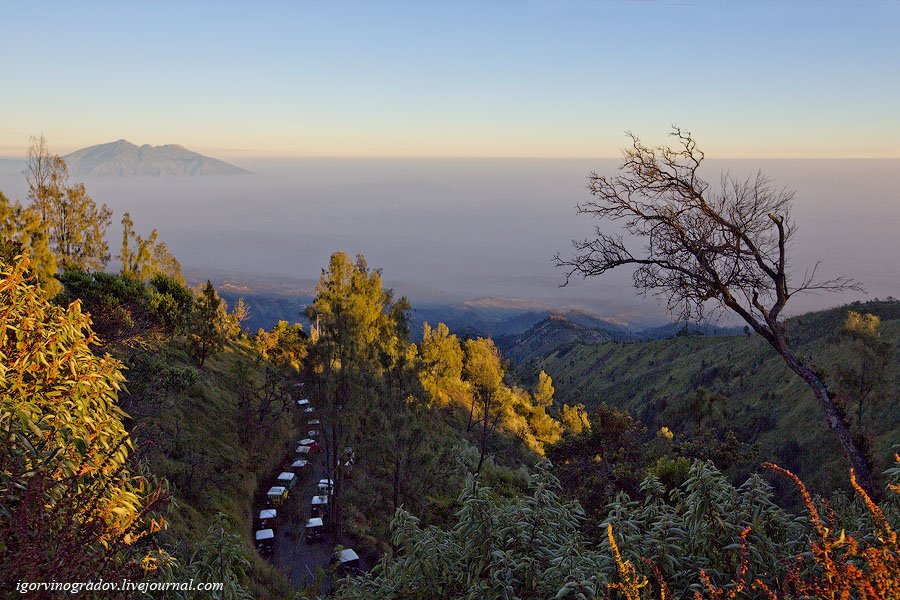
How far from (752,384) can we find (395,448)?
58687 millimetres

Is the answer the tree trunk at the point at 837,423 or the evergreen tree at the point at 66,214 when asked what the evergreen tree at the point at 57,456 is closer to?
the tree trunk at the point at 837,423

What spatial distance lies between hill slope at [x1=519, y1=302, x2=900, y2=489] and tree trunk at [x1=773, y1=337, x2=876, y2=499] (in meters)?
9.43

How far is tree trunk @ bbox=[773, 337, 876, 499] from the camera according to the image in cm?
705

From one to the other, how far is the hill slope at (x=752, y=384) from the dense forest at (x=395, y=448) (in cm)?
59

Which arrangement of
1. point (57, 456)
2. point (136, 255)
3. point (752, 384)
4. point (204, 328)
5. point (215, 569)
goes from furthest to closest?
1. point (752, 384)
2. point (136, 255)
3. point (204, 328)
4. point (215, 569)
5. point (57, 456)

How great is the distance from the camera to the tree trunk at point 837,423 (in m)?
7.05

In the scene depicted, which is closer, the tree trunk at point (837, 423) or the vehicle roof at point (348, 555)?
the tree trunk at point (837, 423)

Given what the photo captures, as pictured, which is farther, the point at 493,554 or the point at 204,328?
the point at 204,328

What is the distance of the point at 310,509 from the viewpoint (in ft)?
73.7

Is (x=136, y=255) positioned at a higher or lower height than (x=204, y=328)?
higher

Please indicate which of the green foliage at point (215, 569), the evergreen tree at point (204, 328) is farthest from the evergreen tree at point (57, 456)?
the evergreen tree at point (204, 328)

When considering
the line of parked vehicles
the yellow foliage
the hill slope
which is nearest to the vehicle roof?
the line of parked vehicles

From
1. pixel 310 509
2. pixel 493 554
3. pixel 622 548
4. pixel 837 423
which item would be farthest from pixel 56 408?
pixel 310 509

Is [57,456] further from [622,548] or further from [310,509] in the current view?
[310,509]
